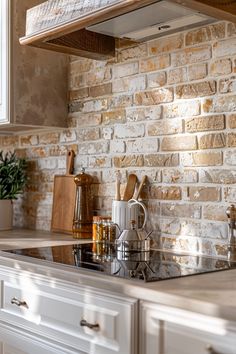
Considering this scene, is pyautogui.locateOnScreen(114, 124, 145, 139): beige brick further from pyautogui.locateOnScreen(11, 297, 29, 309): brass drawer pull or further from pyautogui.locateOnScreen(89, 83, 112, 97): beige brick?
pyautogui.locateOnScreen(11, 297, 29, 309): brass drawer pull

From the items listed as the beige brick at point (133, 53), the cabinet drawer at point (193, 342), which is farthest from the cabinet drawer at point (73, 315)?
the beige brick at point (133, 53)

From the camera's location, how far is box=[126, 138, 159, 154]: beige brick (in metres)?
2.32

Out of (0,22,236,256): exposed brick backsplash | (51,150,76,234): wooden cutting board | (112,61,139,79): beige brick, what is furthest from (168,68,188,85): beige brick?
(51,150,76,234): wooden cutting board

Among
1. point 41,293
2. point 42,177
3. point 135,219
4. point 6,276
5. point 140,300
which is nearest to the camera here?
point 140,300

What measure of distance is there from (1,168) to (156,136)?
42.5 inches

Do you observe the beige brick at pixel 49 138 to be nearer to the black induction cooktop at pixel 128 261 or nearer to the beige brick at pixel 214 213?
the black induction cooktop at pixel 128 261

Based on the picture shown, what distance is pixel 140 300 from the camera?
1.50 m

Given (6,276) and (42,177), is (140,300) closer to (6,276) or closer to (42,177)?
(6,276)

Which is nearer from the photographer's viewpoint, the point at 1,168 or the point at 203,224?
the point at 203,224

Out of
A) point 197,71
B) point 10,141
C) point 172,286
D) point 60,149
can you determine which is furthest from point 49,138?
point 172,286

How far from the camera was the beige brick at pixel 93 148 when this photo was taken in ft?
8.53

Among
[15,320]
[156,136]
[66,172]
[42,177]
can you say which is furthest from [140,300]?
[42,177]

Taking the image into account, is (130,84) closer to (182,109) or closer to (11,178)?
(182,109)

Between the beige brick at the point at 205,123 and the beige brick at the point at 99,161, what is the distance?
53 cm
